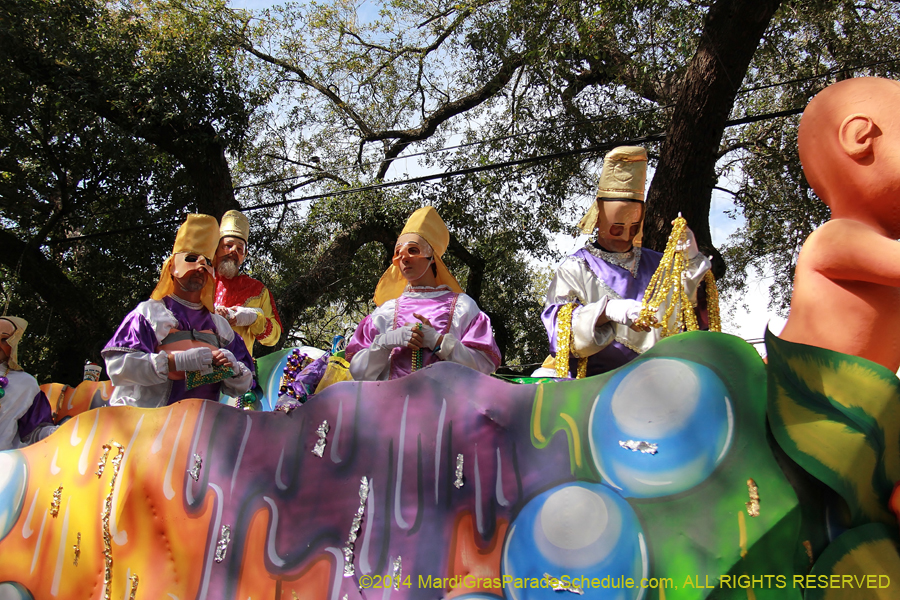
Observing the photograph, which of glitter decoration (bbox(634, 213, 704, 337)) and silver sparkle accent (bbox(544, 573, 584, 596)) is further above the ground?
glitter decoration (bbox(634, 213, 704, 337))

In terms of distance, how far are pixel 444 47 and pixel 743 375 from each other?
32.3ft

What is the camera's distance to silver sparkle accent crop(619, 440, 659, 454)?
1893 millimetres

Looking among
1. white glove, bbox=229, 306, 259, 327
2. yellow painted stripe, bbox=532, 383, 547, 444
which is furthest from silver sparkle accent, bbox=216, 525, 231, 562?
white glove, bbox=229, 306, 259, 327

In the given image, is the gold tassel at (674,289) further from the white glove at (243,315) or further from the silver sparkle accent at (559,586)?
the white glove at (243,315)

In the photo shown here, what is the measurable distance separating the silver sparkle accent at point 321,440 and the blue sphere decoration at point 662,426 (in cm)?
86

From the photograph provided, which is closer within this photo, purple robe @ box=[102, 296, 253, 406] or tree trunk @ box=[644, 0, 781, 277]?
purple robe @ box=[102, 296, 253, 406]

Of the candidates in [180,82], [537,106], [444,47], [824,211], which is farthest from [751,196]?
[180,82]

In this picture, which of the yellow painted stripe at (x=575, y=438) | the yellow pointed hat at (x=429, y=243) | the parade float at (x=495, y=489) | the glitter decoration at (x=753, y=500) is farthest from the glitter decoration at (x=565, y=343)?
the glitter decoration at (x=753, y=500)

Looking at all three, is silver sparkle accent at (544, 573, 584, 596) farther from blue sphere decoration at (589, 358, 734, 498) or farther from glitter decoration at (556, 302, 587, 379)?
glitter decoration at (556, 302, 587, 379)

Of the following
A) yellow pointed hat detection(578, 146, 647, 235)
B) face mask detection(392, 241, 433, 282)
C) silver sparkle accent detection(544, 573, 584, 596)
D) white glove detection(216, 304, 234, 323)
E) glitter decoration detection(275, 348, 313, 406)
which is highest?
yellow pointed hat detection(578, 146, 647, 235)

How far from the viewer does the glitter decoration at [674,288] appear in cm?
267

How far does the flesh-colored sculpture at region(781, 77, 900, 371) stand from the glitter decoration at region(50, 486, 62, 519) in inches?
96.5

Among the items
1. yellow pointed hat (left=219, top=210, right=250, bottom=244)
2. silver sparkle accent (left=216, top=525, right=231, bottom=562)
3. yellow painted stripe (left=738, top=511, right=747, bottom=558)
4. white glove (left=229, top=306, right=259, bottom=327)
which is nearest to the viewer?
yellow painted stripe (left=738, top=511, right=747, bottom=558)

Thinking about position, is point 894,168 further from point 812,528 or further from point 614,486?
point 614,486
